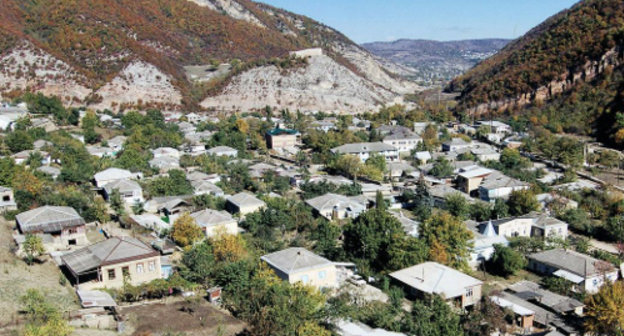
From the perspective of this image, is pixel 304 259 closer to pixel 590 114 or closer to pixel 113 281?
pixel 113 281

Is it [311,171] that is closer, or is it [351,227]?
[351,227]

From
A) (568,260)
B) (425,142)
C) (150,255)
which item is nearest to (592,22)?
(425,142)

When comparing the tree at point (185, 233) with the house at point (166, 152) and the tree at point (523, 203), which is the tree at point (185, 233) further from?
the house at point (166, 152)

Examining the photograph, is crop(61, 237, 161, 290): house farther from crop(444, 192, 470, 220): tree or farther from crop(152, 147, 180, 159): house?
crop(152, 147, 180, 159): house

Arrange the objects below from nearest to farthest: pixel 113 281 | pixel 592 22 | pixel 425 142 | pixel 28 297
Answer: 1. pixel 28 297
2. pixel 113 281
3. pixel 425 142
4. pixel 592 22

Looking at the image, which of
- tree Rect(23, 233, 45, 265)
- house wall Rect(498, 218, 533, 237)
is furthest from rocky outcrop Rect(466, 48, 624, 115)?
tree Rect(23, 233, 45, 265)

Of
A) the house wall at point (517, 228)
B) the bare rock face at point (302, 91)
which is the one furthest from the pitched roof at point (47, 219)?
the bare rock face at point (302, 91)
